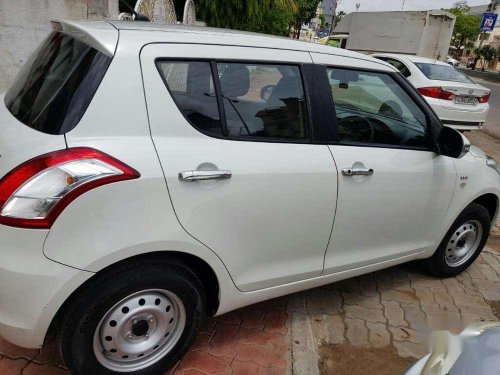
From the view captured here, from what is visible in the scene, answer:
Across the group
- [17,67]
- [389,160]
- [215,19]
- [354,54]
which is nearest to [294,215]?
[389,160]

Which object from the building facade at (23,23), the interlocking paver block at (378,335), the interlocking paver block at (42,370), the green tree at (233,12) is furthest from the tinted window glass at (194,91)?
the green tree at (233,12)

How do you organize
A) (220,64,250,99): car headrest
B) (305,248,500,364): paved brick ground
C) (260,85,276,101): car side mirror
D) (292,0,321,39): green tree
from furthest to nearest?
1. (292,0,321,39): green tree
2. (305,248,500,364): paved brick ground
3. (260,85,276,101): car side mirror
4. (220,64,250,99): car headrest

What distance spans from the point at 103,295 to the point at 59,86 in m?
0.93

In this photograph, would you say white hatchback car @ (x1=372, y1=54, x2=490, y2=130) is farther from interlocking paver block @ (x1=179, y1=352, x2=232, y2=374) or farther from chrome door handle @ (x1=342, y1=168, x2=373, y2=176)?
interlocking paver block @ (x1=179, y1=352, x2=232, y2=374)

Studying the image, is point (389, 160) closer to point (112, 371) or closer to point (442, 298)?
point (442, 298)

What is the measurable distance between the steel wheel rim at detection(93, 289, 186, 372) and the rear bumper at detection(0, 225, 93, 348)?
25 cm

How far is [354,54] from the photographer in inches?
106

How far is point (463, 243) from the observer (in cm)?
364

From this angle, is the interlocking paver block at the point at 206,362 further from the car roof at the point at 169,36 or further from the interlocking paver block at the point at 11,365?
the car roof at the point at 169,36

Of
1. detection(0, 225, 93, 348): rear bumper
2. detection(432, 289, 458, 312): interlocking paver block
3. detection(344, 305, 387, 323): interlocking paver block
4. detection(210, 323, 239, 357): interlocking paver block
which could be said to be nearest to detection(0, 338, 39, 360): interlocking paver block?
detection(0, 225, 93, 348): rear bumper

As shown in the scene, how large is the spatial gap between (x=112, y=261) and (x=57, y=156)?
0.48 metres

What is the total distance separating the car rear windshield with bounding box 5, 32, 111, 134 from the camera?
1.80m

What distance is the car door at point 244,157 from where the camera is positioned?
1949 mm

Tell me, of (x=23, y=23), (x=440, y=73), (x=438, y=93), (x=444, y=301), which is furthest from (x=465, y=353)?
(x=440, y=73)
